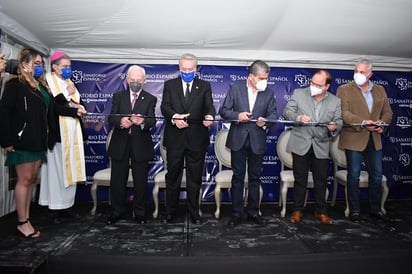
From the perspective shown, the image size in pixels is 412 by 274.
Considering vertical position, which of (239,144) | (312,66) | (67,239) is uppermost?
(312,66)

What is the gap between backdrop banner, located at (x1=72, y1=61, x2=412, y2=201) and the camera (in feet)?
13.3

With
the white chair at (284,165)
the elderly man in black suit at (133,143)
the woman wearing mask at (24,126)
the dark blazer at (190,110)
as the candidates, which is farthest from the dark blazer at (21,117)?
the white chair at (284,165)

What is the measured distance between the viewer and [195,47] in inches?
150

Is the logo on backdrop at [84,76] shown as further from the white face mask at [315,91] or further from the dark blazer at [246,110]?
the white face mask at [315,91]

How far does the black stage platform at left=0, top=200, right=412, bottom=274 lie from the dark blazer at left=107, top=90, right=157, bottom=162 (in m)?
0.75

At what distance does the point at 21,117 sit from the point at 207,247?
1.94 m

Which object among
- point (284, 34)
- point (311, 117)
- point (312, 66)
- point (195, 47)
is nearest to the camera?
point (311, 117)

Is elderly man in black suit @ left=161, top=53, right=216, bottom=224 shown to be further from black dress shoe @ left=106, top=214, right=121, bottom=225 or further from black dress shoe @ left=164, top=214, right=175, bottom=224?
black dress shoe @ left=106, top=214, right=121, bottom=225

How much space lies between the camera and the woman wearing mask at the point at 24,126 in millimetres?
2449

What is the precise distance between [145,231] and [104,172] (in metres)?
1.02

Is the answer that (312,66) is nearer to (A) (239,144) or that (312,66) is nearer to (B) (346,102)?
(B) (346,102)

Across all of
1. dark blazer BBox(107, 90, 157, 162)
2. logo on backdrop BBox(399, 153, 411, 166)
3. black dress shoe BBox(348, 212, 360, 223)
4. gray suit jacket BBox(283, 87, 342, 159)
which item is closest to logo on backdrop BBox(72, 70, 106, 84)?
dark blazer BBox(107, 90, 157, 162)

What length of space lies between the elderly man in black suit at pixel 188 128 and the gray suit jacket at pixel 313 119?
931 mm

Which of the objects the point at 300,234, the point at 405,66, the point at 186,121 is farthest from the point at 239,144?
the point at 405,66
